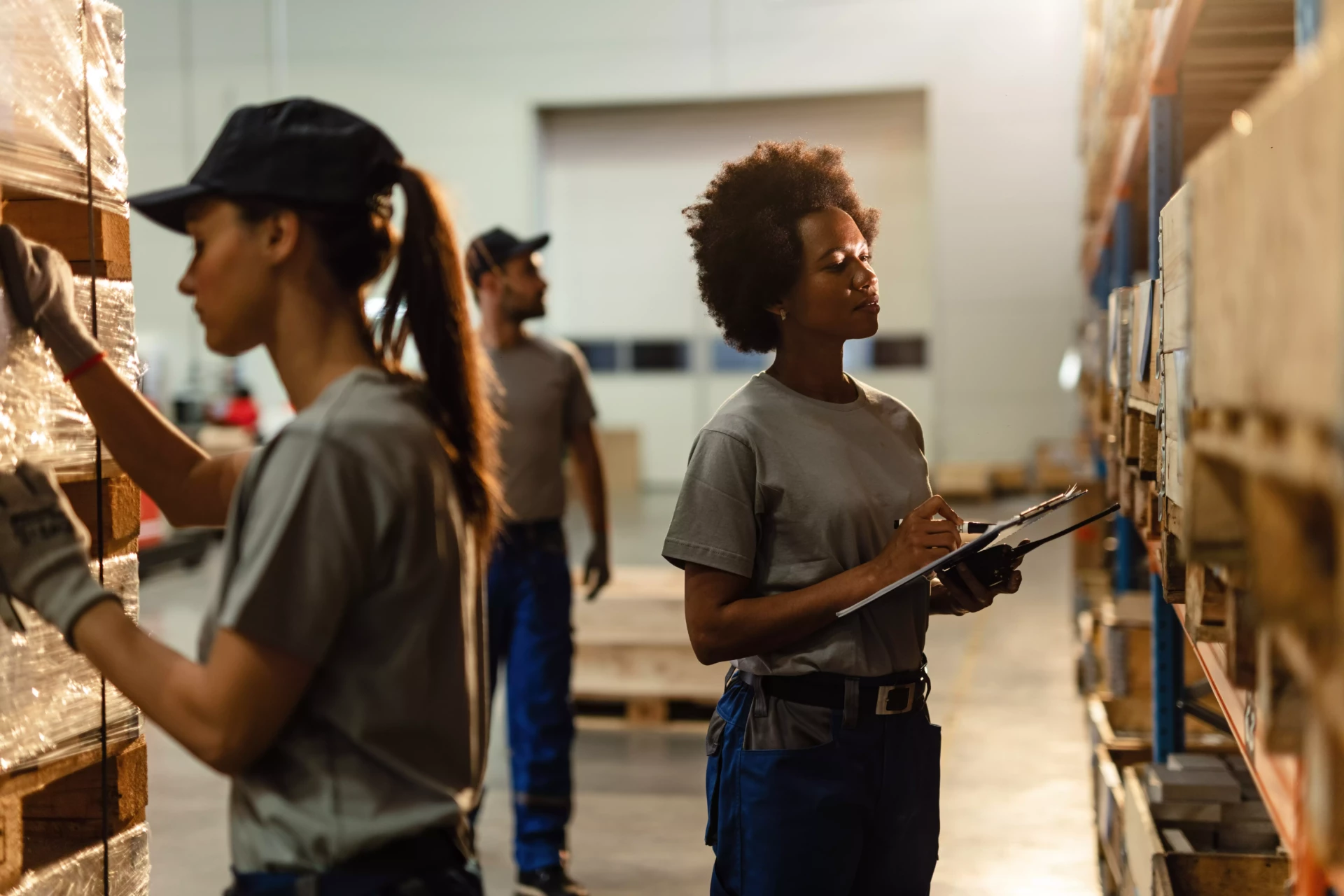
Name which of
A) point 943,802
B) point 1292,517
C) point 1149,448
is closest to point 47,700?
point 1292,517

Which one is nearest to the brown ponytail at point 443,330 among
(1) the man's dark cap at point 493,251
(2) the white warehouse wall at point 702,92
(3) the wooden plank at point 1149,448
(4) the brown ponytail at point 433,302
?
(4) the brown ponytail at point 433,302

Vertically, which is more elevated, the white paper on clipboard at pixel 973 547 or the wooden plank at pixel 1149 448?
the wooden plank at pixel 1149 448

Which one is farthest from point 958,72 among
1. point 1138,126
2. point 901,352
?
point 1138,126

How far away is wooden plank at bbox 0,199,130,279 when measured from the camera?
2.40 m

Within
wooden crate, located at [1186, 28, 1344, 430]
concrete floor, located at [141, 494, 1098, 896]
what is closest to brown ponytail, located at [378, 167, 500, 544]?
wooden crate, located at [1186, 28, 1344, 430]

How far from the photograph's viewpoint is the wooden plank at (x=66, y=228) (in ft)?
7.87

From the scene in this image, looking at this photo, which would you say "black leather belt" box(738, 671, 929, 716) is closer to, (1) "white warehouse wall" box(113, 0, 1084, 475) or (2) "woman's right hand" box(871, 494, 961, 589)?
(2) "woman's right hand" box(871, 494, 961, 589)

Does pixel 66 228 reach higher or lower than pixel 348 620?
higher

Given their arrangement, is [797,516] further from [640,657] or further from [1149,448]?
[640,657]

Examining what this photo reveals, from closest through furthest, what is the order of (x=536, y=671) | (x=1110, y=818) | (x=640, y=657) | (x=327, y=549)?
1. (x=327, y=549)
2. (x=1110, y=818)
3. (x=536, y=671)
4. (x=640, y=657)

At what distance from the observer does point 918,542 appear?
7.07ft

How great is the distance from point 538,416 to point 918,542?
118 inches

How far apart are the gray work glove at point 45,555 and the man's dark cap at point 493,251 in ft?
11.1

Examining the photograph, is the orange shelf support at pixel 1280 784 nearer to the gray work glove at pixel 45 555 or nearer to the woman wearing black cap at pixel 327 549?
the woman wearing black cap at pixel 327 549
